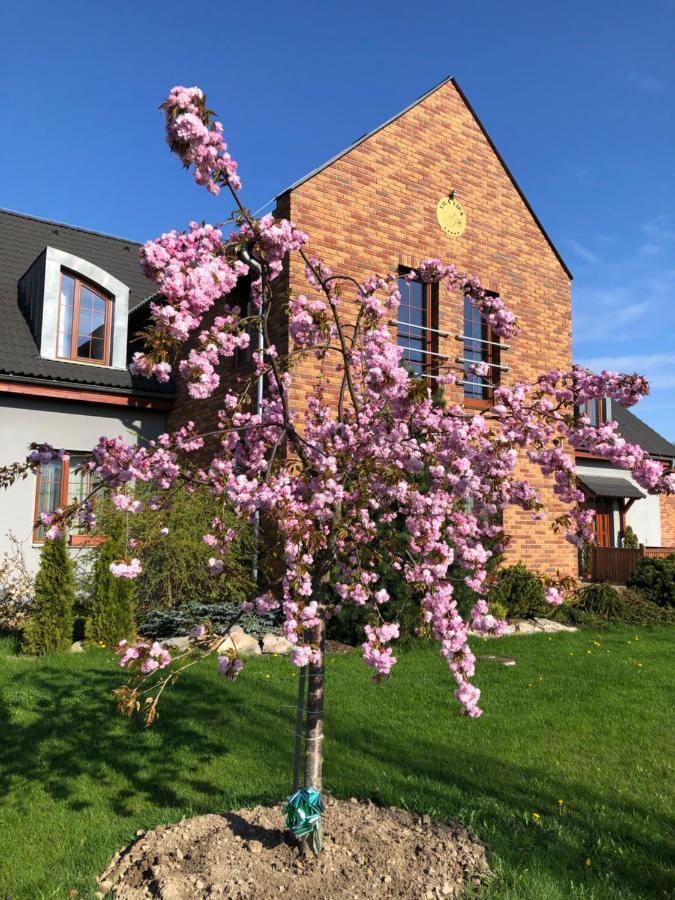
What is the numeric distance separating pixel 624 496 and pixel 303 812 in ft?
56.3

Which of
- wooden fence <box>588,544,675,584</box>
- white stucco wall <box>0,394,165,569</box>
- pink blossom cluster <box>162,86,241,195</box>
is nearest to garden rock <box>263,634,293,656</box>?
white stucco wall <box>0,394,165,569</box>

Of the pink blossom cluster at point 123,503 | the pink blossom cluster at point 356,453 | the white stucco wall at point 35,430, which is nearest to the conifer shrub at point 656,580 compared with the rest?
the pink blossom cluster at point 356,453

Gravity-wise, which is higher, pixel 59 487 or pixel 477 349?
pixel 477 349

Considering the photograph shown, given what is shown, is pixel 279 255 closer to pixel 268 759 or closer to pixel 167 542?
pixel 268 759

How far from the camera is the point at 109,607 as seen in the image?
8.58m

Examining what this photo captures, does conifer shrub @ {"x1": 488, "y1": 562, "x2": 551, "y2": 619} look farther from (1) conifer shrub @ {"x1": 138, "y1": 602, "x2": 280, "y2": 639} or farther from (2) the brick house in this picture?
(1) conifer shrub @ {"x1": 138, "y1": 602, "x2": 280, "y2": 639}

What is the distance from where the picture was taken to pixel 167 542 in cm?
911

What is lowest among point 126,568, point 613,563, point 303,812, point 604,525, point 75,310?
point 303,812

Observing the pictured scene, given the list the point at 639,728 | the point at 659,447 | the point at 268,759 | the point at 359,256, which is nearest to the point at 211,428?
the point at 359,256

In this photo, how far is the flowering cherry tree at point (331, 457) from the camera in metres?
3.20

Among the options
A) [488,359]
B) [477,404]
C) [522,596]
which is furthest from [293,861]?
[488,359]

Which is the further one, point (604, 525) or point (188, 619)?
point (604, 525)

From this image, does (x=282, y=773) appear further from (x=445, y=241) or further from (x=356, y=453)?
(x=445, y=241)

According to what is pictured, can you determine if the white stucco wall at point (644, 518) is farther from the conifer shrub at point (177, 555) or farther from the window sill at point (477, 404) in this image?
the conifer shrub at point (177, 555)
